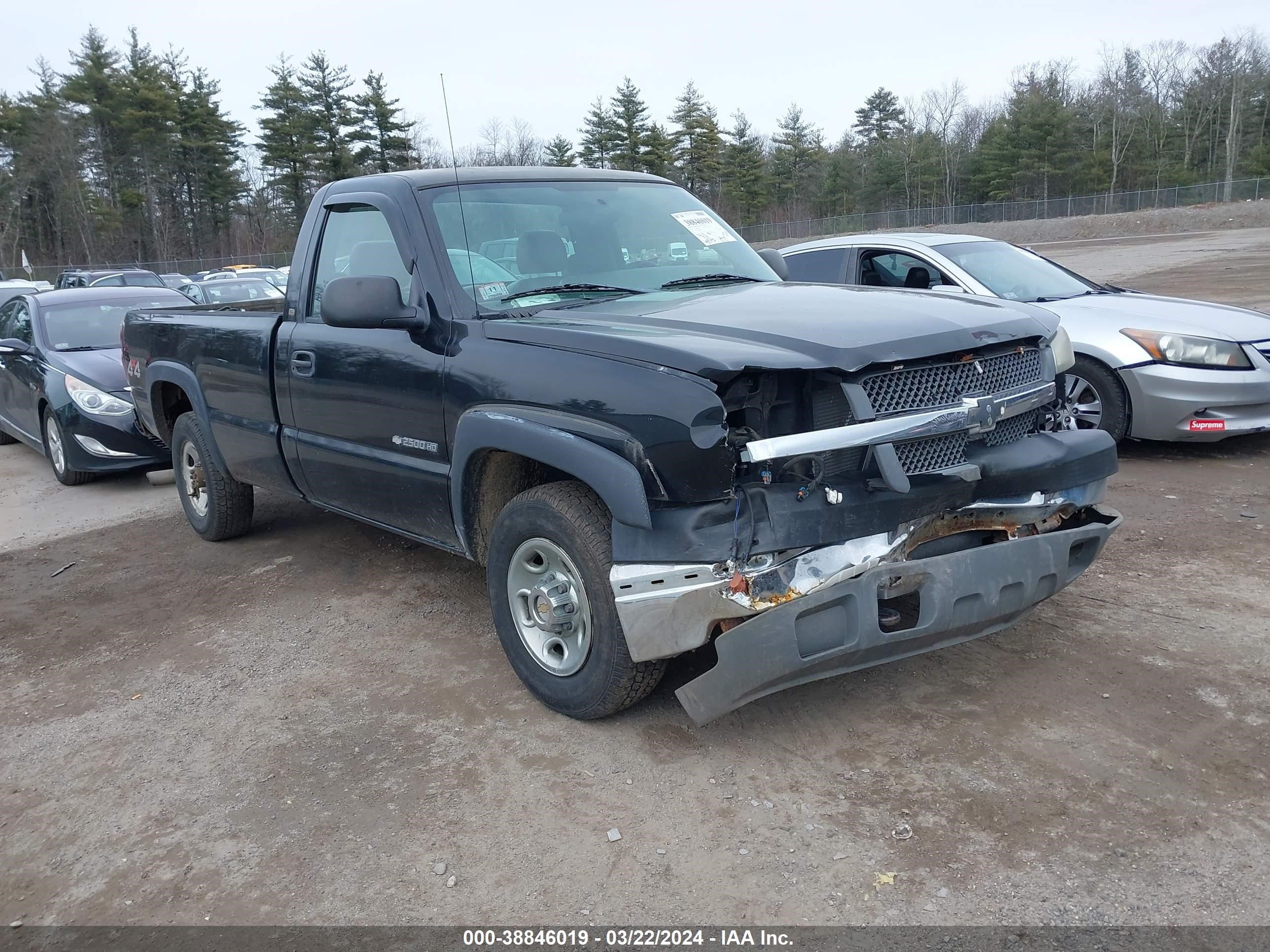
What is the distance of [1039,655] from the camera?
407 centimetres

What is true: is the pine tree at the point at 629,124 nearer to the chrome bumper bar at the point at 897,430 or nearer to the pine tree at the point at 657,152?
the pine tree at the point at 657,152

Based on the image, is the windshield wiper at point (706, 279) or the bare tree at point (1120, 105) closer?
the windshield wiper at point (706, 279)

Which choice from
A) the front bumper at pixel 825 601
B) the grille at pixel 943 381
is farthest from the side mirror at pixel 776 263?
the front bumper at pixel 825 601

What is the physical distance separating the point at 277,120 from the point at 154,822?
55080mm

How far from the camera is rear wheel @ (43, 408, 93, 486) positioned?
8641 mm

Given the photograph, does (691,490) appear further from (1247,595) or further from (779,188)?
(779,188)

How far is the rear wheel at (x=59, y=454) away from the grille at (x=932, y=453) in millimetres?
7501

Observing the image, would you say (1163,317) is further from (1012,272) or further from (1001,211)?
(1001,211)

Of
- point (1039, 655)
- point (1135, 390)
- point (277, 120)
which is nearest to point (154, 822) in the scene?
point (1039, 655)

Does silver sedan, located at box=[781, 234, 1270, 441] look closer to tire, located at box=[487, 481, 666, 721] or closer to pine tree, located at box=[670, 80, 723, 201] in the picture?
tire, located at box=[487, 481, 666, 721]

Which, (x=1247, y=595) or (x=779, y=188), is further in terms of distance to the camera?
(x=779, y=188)

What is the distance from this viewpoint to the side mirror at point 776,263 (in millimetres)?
5043

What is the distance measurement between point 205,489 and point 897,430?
4.82 metres

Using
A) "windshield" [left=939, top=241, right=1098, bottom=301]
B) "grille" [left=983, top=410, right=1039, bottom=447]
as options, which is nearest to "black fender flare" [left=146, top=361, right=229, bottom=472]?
"grille" [left=983, top=410, right=1039, bottom=447]
